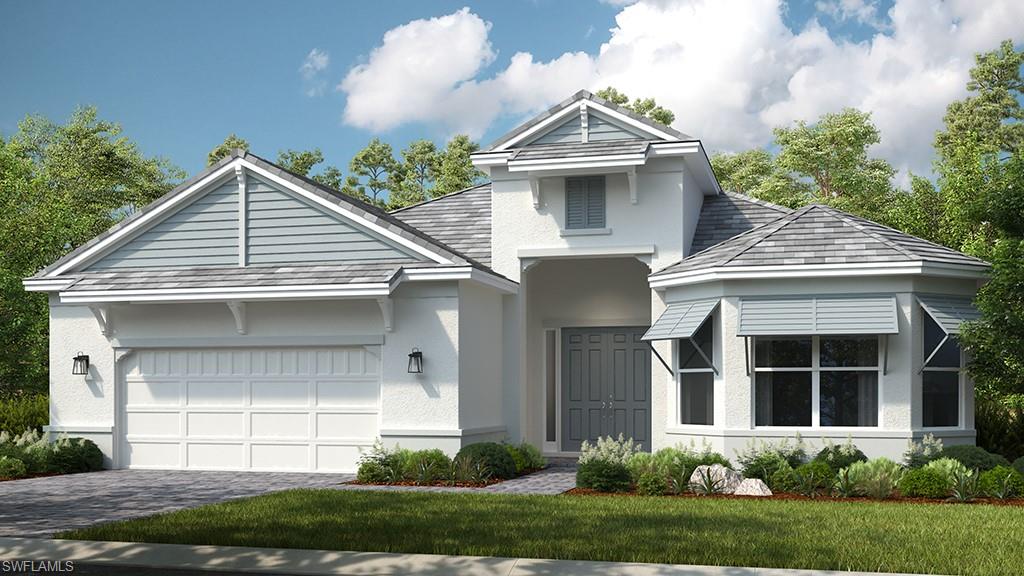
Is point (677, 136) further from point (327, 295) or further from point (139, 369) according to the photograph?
point (139, 369)

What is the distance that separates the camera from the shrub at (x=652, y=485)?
622 inches

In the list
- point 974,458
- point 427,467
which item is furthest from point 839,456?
point 427,467

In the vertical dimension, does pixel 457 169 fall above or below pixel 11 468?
above

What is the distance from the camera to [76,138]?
146 feet

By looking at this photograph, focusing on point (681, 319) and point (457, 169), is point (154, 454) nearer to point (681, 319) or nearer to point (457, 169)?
point (681, 319)

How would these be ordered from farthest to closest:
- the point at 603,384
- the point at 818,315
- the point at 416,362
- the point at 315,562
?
the point at 603,384, the point at 416,362, the point at 818,315, the point at 315,562

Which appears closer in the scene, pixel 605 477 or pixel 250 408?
pixel 605 477

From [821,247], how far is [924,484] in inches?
182

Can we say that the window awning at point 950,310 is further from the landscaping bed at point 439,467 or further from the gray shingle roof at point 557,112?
the landscaping bed at point 439,467

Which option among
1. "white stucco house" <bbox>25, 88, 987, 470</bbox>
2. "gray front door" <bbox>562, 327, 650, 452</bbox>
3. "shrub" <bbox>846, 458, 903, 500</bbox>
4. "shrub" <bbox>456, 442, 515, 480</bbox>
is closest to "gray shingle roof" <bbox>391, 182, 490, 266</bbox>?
"white stucco house" <bbox>25, 88, 987, 470</bbox>

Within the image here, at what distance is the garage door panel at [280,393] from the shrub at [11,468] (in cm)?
404

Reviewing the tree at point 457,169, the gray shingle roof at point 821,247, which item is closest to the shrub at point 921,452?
the gray shingle roof at point 821,247

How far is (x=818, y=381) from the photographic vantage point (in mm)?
17734

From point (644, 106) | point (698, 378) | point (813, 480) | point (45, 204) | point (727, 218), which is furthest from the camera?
point (644, 106)
